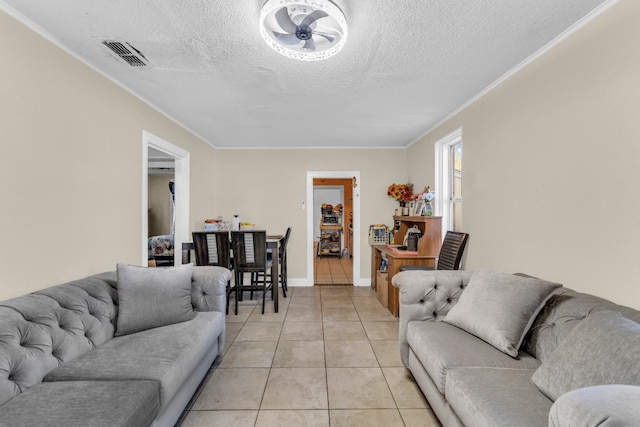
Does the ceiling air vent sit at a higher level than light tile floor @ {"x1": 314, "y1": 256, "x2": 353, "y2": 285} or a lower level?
higher

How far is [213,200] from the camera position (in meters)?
4.73

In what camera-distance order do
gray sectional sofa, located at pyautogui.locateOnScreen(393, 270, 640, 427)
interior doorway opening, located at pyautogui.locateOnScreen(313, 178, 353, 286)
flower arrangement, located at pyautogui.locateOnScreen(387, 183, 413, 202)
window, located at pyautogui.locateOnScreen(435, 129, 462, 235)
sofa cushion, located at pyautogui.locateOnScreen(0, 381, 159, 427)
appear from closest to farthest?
gray sectional sofa, located at pyautogui.locateOnScreen(393, 270, 640, 427) → sofa cushion, located at pyautogui.locateOnScreen(0, 381, 159, 427) → window, located at pyautogui.locateOnScreen(435, 129, 462, 235) → flower arrangement, located at pyautogui.locateOnScreen(387, 183, 413, 202) → interior doorway opening, located at pyautogui.locateOnScreen(313, 178, 353, 286)

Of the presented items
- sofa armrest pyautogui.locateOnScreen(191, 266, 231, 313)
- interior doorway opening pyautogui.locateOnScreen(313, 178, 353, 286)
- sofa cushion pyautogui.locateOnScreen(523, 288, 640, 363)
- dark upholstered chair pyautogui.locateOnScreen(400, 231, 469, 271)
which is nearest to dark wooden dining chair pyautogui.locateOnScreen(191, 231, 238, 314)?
sofa armrest pyautogui.locateOnScreen(191, 266, 231, 313)

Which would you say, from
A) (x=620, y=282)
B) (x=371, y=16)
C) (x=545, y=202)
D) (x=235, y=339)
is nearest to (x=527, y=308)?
(x=620, y=282)

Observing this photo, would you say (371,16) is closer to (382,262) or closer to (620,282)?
(620,282)

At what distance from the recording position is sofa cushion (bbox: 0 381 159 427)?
105 centimetres

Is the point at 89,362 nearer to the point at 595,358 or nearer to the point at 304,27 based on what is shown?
the point at 304,27

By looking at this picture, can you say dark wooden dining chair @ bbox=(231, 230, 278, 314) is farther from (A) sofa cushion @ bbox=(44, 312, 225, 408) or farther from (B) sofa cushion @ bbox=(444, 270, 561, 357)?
(B) sofa cushion @ bbox=(444, 270, 561, 357)

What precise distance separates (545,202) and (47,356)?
3061mm

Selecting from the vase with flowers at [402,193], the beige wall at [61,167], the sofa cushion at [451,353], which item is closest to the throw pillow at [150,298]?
the beige wall at [61,167]

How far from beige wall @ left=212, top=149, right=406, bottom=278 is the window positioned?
4.04 feet

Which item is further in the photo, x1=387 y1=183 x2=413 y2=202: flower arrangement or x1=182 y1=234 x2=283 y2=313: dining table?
x1=387 y1=183 x2=413 y2=202: flower arrangement

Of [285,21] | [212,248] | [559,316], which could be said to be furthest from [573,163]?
[212,248]

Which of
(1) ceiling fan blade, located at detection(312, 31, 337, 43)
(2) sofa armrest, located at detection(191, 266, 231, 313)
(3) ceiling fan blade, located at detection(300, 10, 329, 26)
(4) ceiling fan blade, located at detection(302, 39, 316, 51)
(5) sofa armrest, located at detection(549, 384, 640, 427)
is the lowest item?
(2) sofa armrest, located at detection(191, 266, 231, 313)
